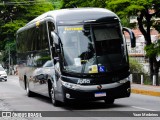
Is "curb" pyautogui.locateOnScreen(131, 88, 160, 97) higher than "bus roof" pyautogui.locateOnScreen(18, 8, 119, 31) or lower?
lower

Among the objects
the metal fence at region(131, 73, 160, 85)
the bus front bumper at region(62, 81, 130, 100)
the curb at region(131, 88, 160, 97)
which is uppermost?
the bus front bumper at region(62, 81, 130, 100)

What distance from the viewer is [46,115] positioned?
14.7m

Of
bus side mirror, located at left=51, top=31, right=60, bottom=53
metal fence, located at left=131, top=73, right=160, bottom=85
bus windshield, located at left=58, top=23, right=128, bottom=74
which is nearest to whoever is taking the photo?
bus windshield, located at left=58, top=23, right=128, bottom=74

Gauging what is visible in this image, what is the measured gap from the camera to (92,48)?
52.0 ft

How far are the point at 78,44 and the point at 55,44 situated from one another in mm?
819

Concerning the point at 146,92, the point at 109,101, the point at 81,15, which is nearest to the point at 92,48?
the point at 81,15

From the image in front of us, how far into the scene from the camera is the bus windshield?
51.4ft

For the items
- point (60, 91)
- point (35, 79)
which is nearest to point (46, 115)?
point (60, 91)

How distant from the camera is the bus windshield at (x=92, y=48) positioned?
15.7 meters

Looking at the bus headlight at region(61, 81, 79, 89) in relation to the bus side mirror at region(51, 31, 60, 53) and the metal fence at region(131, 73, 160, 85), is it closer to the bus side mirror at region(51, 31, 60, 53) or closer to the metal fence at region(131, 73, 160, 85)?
the bus side mirror at region(51, 31, 60, 53)

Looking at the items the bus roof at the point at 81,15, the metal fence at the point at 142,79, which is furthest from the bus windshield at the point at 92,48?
the metal fence at the point at 142,79

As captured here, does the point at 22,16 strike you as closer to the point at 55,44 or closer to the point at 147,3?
the point at 147,3

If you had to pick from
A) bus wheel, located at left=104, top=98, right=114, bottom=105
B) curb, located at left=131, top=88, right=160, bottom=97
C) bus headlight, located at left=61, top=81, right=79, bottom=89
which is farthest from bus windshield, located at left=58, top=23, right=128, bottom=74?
curb, located at left=131, top=88, right=160, bottom=97

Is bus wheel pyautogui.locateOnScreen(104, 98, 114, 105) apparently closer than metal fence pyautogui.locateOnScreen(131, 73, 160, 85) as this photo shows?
Yes
